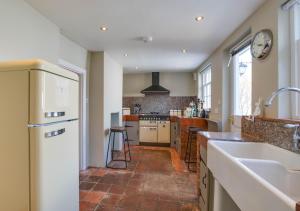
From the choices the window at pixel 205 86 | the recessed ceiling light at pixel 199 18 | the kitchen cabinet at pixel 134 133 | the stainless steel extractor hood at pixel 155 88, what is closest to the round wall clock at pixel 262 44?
the recessed ceiling light at pixel 199 18

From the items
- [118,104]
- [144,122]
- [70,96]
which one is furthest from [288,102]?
[144,122]

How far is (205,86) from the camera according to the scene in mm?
4863

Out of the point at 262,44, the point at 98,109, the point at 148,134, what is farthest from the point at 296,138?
the point at 148,134

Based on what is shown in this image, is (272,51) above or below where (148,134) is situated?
above

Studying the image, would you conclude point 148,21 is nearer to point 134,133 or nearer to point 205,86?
point 205,86

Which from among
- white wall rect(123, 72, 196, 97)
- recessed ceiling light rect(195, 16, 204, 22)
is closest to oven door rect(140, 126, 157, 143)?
white wall rect(123, 72, 196, 97)

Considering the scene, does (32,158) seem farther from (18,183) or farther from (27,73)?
(27,73)

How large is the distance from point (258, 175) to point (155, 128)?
4529 mm

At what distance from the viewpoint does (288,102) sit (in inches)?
66.3

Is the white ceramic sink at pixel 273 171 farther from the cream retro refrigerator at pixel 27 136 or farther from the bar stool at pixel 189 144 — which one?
the bar stool at pixel 189 144

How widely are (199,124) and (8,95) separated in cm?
363

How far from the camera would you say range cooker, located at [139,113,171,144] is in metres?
5.42

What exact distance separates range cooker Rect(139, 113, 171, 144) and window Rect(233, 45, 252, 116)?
2.69 metres

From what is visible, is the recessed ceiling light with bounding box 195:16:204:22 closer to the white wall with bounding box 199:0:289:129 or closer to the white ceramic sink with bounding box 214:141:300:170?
the white wall with bounding box 199:0:289:129
